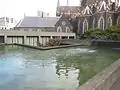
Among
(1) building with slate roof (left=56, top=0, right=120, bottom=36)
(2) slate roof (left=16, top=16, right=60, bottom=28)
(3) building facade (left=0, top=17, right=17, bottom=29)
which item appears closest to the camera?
(1) building with slate roof (left=56, top=0, right=120, bottom=36)

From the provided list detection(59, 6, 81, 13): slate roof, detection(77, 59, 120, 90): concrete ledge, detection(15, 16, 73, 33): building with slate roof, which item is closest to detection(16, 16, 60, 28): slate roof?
detection(15, 16, 73, 33): building with slate roof

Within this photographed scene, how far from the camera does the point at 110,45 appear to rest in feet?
94.8

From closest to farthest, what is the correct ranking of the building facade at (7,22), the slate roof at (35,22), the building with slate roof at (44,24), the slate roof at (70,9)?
1. the building with slate roof at (44,24)
2. the slate roof at (35,22)
3. the slate roof at (70,9)
4. the building facade at (7,22)

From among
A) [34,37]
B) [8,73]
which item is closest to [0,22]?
[34,37]

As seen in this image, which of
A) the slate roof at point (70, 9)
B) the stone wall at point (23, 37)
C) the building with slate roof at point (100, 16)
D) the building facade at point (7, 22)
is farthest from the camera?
the building facade at point (7, 22)

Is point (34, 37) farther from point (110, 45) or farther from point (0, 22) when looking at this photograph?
point (0, 22)

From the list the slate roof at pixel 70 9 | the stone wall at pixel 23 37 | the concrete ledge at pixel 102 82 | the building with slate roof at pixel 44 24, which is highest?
the slate roof at pixel 70 9

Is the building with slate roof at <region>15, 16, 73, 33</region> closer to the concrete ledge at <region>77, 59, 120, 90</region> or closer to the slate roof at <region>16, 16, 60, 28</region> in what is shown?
the slate roof at <region>16, 16, 60, 28</region>

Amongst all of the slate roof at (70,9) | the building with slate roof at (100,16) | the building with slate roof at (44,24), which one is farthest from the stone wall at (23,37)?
the slate roof at (70,9)

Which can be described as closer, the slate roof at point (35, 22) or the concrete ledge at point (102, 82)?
the concrete ledge at point (102, 82)

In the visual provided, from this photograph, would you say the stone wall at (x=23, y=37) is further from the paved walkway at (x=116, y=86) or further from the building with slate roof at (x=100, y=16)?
the paved walkway at (x=116, y=86)

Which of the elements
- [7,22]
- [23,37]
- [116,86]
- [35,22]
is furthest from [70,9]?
[116,86]

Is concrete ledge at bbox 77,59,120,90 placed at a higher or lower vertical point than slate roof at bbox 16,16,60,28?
lower

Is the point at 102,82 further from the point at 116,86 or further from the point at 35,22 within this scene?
the point at 35,22
